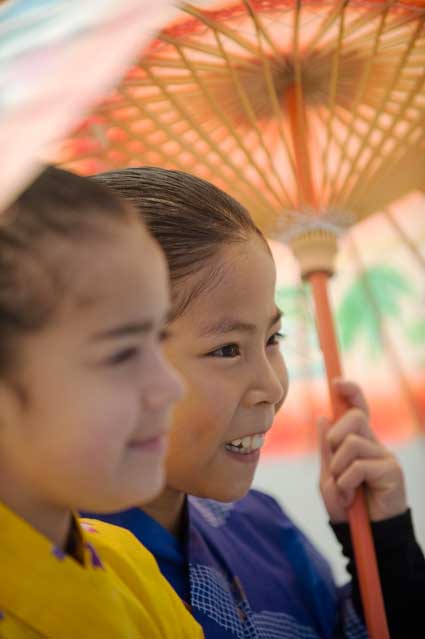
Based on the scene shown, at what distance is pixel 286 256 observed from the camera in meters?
1.47

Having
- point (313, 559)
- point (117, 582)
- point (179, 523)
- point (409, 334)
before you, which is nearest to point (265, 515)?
point (313, 559)

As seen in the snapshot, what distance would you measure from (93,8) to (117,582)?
0.47 meters

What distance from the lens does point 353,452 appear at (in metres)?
1.11

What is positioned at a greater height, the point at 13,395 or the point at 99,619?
the point at 13,395

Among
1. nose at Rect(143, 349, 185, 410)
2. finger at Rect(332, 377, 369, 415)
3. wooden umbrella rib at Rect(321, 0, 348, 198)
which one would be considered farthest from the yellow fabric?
wooden umbrella rib at Rect(321, 0, 348, 198)

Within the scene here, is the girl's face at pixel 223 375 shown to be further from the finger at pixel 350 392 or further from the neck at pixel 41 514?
the finger at pixel 350 392

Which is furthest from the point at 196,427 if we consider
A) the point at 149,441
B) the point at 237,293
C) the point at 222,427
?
the point at 149,441

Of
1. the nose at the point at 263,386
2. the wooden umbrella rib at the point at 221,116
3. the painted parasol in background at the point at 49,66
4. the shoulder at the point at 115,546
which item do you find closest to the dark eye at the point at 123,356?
the painted parasol in background at the point at 49,66

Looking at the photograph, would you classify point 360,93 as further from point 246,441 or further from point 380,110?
point 246,441

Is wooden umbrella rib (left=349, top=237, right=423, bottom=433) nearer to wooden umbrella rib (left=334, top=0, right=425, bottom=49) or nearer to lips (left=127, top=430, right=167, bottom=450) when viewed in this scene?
wooden umbrella rib (left=334, top=0, right=425, bottom=49)

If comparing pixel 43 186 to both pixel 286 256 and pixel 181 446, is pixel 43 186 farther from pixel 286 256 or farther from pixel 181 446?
pixel 286 256

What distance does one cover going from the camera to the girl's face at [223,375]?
78cm

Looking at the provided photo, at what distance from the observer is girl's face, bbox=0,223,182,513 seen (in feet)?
1.44

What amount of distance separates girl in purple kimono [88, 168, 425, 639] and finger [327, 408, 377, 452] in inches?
3.2
